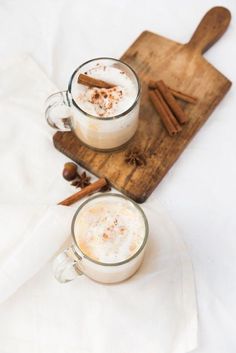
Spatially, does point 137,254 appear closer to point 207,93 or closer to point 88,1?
point 207,93

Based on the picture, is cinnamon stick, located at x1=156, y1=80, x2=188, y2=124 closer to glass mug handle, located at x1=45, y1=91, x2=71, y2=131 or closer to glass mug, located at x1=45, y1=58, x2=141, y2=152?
glass mug, located at x1=45, y1=58, x2=141, y2=152

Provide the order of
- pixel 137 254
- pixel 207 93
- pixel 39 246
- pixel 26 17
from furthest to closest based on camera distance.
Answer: pixel 26 17 < pixel 207 93 < pixel 39 246 < pixel 137 254

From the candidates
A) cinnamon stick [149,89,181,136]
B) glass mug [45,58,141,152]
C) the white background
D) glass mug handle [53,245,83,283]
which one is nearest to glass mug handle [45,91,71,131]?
glass mug [45,58,141,152]

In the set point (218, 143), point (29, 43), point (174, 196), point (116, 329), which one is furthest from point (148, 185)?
point (29, 43)

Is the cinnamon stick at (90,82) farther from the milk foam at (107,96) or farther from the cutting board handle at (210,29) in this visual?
the cutting board handle at (210,29)

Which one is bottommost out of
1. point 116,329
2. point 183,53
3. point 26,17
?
point 116,329

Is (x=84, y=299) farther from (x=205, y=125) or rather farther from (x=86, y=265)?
(x=205, y=125)
